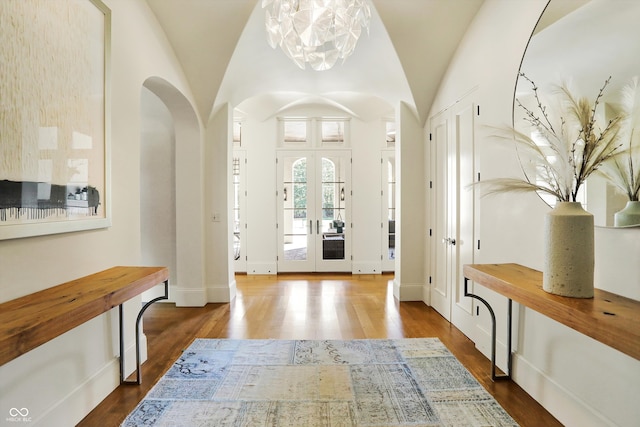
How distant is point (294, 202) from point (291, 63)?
8.43 ft

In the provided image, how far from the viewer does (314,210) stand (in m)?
5.84

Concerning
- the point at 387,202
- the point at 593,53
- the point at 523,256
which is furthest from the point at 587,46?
A: the point at 387,202

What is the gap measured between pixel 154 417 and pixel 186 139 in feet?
9.96

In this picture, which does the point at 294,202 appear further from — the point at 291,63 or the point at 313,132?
the point at 291,63

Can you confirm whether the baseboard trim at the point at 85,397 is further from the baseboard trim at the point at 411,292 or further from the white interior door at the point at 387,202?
the white interior door at the point at 387,202

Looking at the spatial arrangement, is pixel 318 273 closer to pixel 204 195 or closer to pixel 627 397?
pixel 204 195

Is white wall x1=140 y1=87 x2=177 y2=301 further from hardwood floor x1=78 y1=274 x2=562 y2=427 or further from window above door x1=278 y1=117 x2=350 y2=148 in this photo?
window above door x1=278 y1=117 x2=350 y2=148

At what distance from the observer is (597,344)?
1601 millimetres

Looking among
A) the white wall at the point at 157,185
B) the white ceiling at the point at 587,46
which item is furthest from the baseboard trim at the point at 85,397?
the white ceiling at the point at 587,46

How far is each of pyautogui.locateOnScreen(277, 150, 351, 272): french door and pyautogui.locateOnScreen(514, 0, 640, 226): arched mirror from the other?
13.3ft

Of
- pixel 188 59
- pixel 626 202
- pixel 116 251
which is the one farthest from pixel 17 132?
pixel 626 202

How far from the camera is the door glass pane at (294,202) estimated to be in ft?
19.1

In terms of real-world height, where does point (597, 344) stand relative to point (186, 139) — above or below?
below

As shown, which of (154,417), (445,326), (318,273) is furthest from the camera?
(318,273)
